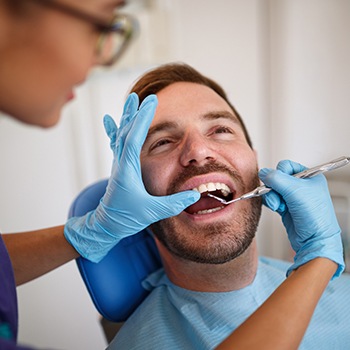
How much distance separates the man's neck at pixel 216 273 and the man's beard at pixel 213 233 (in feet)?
0.23

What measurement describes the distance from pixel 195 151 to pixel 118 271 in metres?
0.51

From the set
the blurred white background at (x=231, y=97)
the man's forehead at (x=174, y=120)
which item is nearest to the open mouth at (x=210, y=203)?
the man's forehead at (x=174, y=120)

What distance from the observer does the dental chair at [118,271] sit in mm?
1214

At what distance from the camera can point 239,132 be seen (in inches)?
48.1

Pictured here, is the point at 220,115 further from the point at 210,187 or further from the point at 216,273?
the point at 216,273

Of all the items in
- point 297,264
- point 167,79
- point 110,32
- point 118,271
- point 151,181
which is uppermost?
point 110,32

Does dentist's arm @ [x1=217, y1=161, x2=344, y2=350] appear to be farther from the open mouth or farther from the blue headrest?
the blue headrest

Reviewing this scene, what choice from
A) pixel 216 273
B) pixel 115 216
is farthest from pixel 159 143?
pixel 216 273

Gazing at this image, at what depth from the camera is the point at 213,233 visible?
1.04 m

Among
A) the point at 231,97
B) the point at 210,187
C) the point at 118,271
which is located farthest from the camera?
the point at 231,97

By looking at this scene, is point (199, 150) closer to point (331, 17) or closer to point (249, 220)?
point (249, 220)

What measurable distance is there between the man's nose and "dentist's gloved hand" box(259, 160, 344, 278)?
16cm

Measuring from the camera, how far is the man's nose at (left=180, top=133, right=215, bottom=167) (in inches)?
41.2

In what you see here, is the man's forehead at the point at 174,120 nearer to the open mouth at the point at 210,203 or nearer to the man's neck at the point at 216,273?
the open mouth at the point at 210,203
